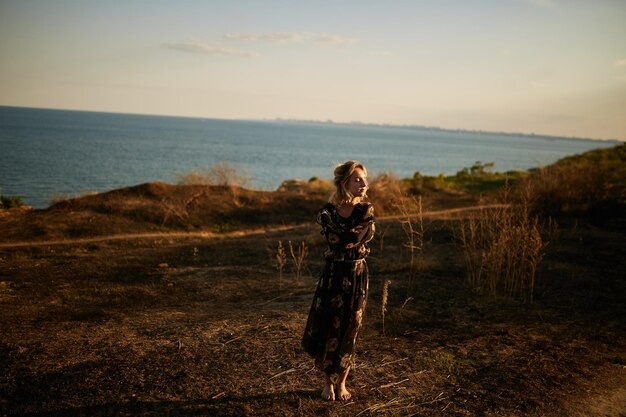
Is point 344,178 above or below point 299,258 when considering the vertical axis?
above

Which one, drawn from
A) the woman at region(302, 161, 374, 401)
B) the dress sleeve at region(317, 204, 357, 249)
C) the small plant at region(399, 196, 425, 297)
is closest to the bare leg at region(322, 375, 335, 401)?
the woman at region(302, 161, 374, 401)

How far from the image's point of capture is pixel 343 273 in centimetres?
453

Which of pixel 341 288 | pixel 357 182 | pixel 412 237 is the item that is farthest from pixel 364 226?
pixel 412 237

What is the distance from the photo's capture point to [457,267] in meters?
9.95

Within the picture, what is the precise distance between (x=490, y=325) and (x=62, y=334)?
5753mm

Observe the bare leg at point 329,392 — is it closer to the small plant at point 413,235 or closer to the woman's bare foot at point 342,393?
the woman's bare foot at point 342,393

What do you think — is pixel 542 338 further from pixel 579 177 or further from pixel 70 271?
pixel 579 177

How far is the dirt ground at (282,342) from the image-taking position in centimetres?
474

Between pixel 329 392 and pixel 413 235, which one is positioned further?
pixel 413 235

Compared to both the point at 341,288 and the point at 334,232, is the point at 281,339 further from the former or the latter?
the point at 334,232

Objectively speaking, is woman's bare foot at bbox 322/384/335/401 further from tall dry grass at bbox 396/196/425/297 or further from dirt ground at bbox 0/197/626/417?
tall dry grass at bbox 396/196/425/297

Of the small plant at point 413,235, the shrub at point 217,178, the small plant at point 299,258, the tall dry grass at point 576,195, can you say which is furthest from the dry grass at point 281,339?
the shrub at point 217,178

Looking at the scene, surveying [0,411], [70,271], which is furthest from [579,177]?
[0,411]

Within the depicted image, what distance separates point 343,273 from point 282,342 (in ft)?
6.78
